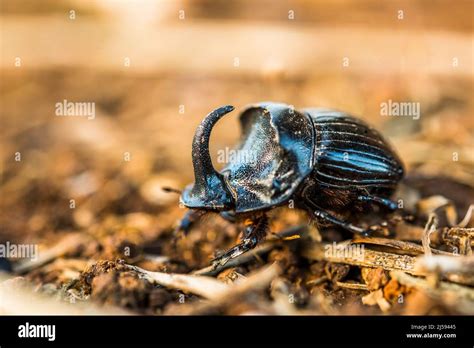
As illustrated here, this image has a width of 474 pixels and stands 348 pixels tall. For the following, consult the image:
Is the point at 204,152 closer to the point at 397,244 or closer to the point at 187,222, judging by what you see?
the point at 187,222

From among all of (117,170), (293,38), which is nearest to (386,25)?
(293,38)

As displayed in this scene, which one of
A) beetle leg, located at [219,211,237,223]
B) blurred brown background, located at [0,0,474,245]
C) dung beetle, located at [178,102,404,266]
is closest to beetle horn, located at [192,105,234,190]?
dung beetle, located at [178,102,404,266]

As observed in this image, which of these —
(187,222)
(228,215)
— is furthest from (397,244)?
(187,222)

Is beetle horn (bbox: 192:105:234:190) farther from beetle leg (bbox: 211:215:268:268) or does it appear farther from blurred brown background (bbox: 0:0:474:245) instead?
blurred brown background (bbox: 0:0:474:245)

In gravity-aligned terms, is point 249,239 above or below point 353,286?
above

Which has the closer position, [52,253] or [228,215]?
[228,215]
